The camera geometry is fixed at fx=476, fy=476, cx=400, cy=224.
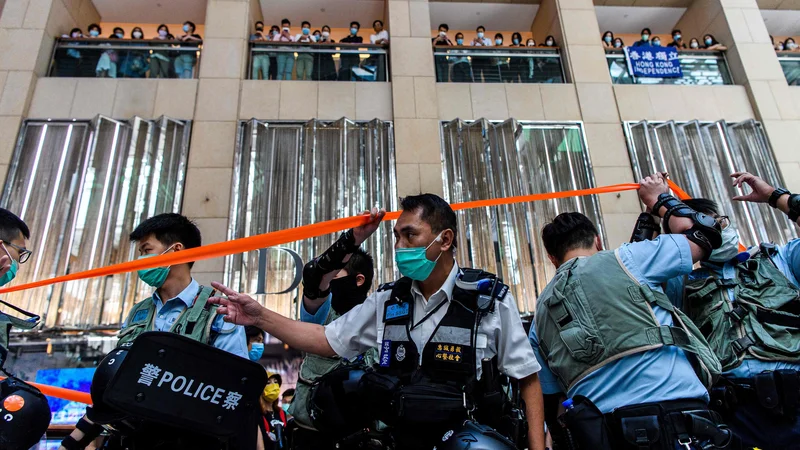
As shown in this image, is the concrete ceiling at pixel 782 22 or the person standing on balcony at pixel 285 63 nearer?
the person standing on balcony at pixel 285 63

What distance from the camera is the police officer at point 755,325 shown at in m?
2.12

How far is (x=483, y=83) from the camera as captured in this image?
27.0 feet

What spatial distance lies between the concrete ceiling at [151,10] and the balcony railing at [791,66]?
1115 centimetres

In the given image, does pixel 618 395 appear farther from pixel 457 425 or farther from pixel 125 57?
pixel 125 57

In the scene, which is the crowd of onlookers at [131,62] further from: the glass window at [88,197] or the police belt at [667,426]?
the police belt at [667,426]

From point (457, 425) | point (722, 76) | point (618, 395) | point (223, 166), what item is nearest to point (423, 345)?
point (457, 425)

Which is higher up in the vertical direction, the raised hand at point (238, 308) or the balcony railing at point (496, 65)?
the balcony railing at point (496, 65)

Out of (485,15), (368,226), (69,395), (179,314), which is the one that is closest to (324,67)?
(485,15)

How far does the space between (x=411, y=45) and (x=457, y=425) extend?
7.71m

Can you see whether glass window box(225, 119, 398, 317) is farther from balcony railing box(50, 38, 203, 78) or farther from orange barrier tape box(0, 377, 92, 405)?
orange barrier tape box(0, 377, 92, 405)

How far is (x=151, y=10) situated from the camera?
32.8ft

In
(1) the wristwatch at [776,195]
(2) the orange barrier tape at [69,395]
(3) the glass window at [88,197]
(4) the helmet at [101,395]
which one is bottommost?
(2) the orange barrier tape at [69,395]

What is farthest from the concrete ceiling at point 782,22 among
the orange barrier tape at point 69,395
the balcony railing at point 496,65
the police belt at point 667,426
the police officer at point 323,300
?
the orange barrier tape at point 69,395

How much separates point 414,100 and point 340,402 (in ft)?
21.9
